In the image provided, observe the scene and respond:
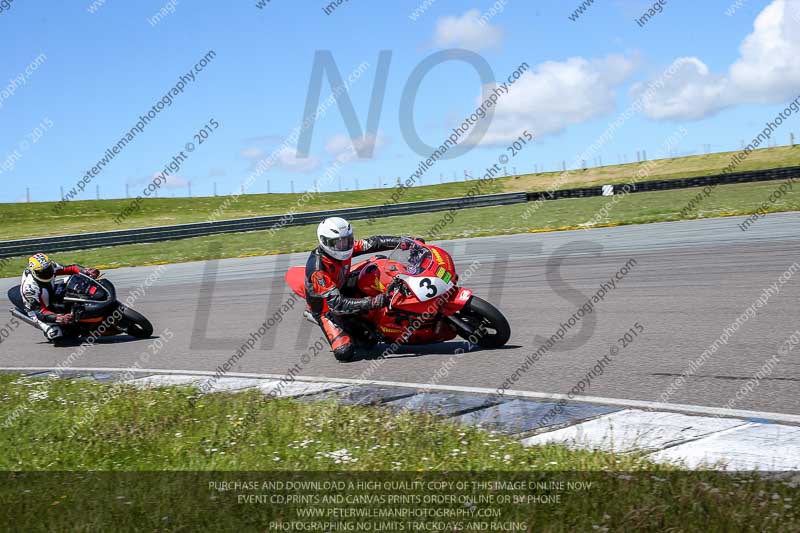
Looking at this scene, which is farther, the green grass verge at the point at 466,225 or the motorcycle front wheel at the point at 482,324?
the green grass verge at the point at 466,225

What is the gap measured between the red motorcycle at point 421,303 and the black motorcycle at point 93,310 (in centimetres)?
353

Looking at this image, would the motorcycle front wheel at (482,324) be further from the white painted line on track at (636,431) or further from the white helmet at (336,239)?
the white painted line on track at (636,431)

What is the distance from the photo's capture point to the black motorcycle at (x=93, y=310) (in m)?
11.6

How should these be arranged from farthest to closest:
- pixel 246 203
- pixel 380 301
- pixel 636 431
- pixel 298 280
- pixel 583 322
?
1. pixel 246 203
2. pixel 583 322
3. pixel 298 280
4. pixel 380 301
5. pixel 636 431

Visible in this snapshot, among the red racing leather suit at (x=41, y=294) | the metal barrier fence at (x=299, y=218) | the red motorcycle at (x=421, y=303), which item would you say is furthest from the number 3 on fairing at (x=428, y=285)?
the metal barrier fence at (x=299, y=218)

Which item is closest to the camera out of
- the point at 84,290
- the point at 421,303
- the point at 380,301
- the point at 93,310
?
the point at 421,303

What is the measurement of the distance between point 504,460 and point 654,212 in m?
21.8

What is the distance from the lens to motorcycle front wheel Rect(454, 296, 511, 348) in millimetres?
8562

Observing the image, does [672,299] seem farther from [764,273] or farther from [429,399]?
[429,399]

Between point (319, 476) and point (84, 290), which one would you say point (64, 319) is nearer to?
point (84, 290)

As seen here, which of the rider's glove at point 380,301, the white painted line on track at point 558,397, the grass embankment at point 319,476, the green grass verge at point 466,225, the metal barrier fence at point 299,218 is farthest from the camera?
the metal barrier fence at point 299,218

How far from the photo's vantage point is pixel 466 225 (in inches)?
1117

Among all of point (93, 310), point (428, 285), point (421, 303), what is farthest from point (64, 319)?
point (428, 285)

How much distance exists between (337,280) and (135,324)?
431 centimetres
